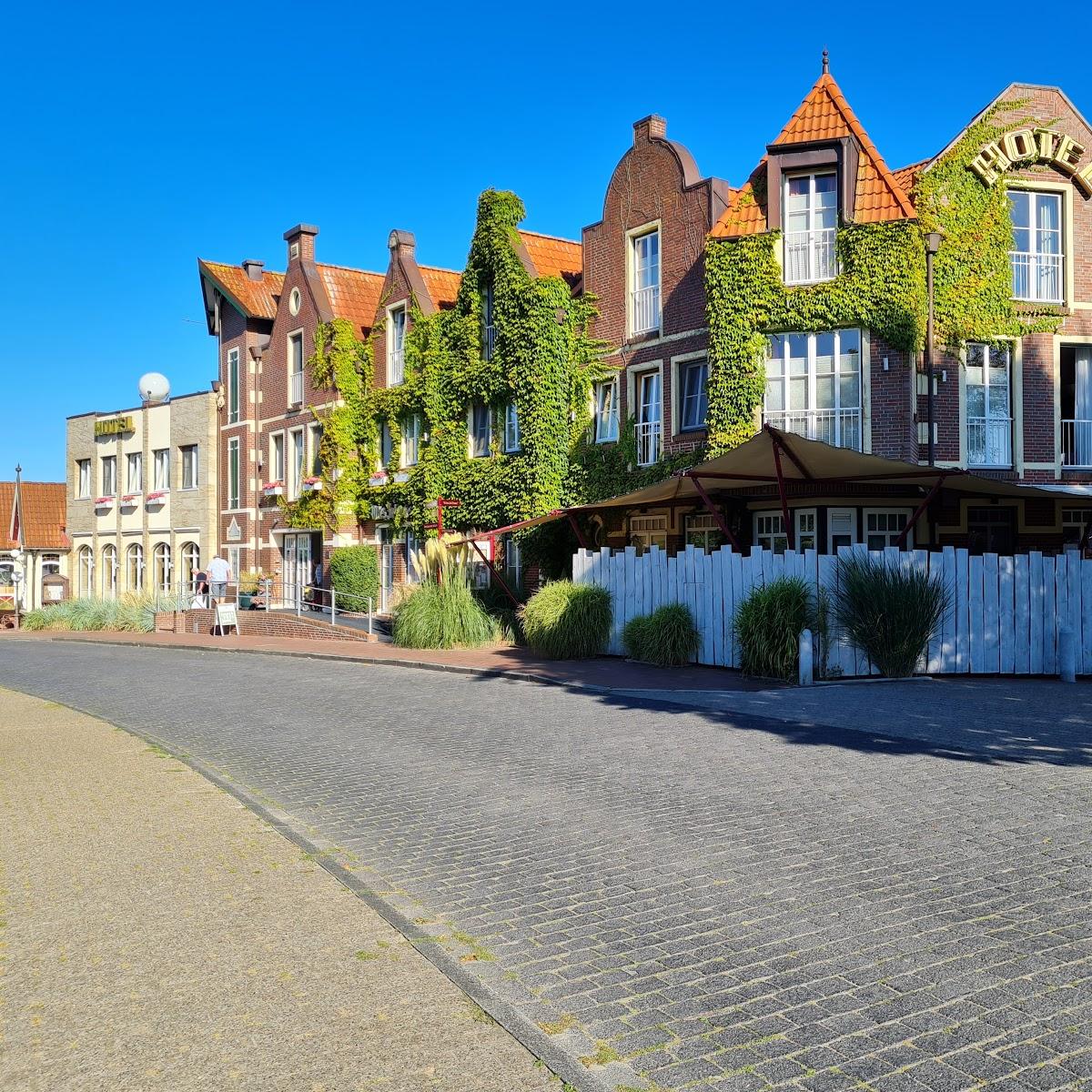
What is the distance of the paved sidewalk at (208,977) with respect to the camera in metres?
3.71

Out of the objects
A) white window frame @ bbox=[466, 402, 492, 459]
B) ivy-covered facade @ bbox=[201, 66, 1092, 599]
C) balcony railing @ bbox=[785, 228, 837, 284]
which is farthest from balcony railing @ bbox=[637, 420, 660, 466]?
white window frame @ bbox=[466, 402, 492, 459]

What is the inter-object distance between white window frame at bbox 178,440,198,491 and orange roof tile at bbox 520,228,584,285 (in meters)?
18.3

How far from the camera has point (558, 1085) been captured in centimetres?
361

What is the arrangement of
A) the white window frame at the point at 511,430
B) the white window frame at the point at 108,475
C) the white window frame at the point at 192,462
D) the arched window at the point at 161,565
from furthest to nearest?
the white window frame at the point at 108,475
the arched window at the point at 161,565
the white window frame at the point at 192,462
the white window frame at the point at 511,430

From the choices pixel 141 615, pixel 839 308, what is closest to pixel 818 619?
pixel 839 308

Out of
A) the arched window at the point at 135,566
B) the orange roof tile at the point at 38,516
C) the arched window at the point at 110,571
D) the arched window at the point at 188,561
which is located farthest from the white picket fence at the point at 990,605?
the orange roof tile at the point at 38,516

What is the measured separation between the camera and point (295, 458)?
37.8 meters

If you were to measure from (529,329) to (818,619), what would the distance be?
44.3 ft

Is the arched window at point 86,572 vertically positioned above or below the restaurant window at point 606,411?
below

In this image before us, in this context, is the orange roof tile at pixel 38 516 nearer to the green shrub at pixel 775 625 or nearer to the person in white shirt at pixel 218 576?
the person in white shirt at pixel 218 576

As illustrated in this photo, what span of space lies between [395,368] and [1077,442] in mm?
18904

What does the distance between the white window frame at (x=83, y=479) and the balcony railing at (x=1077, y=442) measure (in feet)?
130

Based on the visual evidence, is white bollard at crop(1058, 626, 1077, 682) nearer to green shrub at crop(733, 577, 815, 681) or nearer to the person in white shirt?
green shrub at crop(733, 577, 815, 681)

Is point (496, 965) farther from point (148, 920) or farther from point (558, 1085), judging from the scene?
point (148, 920)
